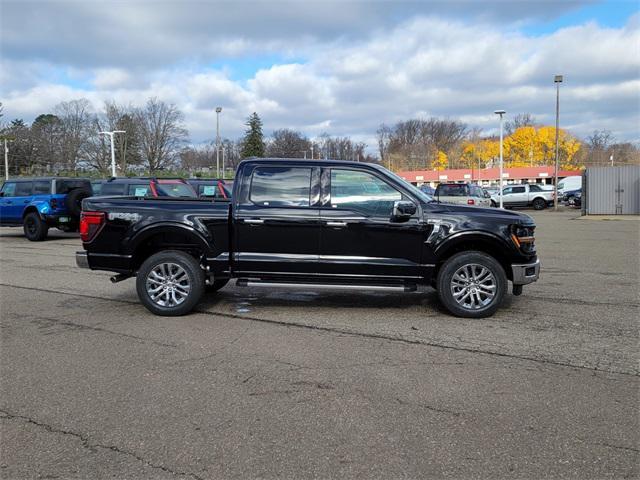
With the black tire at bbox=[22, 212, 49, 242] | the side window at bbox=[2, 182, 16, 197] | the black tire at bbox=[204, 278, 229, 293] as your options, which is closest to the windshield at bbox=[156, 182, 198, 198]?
the black tire at bbox=[22, 212, 49, 242]

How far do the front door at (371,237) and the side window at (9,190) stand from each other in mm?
14893

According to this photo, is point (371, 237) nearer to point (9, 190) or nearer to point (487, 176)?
point (9, 190)

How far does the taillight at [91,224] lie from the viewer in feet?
23.1

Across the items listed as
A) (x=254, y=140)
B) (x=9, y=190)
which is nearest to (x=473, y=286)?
(x=9, y=190)

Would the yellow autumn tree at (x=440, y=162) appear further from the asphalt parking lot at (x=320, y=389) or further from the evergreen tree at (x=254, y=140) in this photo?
the asphalt parking lot at (x=320, y=389)

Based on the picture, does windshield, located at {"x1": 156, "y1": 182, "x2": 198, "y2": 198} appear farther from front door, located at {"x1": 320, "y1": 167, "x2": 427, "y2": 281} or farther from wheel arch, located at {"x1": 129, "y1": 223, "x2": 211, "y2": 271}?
front door, located at {"x1": 320, "y1": 167, "x2": 427, "y2": 281}

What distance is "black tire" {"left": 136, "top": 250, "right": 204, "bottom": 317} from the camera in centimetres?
692

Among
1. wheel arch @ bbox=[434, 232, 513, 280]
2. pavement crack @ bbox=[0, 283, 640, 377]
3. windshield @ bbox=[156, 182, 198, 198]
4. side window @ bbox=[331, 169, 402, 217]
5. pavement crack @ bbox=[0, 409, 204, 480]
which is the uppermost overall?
windshield @ bbox=[156, 182, 198, 198]

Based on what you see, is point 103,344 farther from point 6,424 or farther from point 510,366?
point 510,366

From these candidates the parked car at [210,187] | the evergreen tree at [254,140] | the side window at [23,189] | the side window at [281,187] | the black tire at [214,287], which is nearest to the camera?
the side window at [281,187]

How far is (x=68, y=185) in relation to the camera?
17.5 metres

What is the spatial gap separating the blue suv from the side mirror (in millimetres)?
12929

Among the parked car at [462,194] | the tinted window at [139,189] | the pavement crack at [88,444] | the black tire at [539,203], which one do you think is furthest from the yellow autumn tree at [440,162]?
the pavement crack at [88,444]

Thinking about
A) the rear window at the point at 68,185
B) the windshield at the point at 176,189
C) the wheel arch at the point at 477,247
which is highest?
the rear window at the point at 68,185
